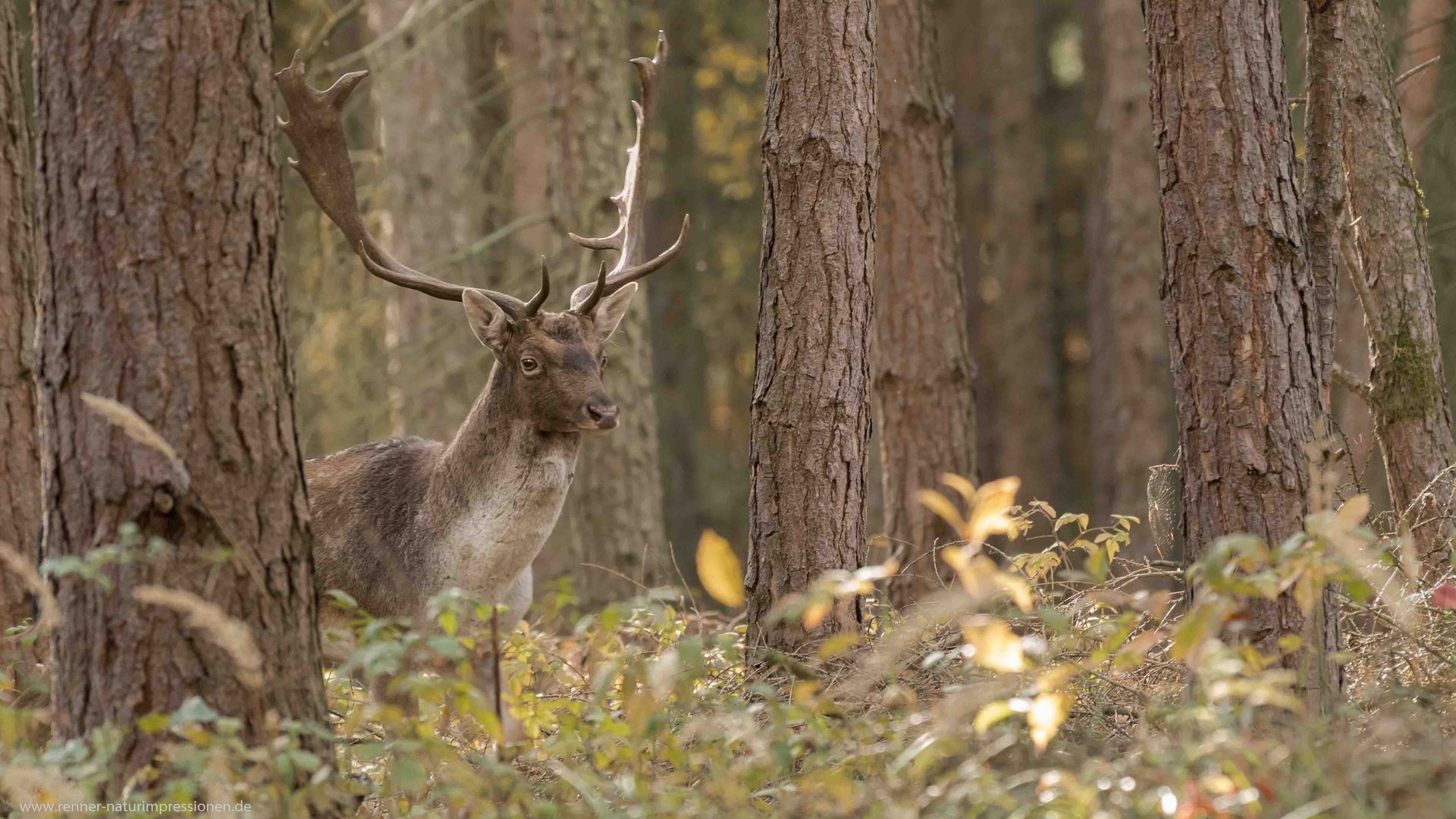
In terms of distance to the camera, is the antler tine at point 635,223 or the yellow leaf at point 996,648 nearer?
the yellow leaf at point 996,648

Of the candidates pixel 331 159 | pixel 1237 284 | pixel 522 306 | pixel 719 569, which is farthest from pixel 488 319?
pixel 719 569

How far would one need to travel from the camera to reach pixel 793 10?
6137 millimetres

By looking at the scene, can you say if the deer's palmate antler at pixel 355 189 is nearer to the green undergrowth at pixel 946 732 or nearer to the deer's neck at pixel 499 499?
the deer's neck at pixel 499 499

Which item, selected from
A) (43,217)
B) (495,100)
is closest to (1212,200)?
(43,217)

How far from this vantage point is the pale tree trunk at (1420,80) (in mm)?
11727

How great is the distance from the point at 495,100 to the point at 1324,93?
1370cm

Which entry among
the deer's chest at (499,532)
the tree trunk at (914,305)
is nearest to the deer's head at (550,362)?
the deer's chest at (499,532)

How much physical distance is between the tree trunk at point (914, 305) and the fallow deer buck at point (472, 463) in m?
2.55

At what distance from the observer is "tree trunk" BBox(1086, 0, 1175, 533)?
14516mm

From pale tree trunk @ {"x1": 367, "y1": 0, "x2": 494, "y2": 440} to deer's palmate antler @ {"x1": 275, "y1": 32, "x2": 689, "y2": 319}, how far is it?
220 inches

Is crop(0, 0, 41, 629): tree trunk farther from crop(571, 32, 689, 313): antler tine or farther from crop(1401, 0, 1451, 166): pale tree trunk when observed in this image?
crop(1401, 0, 1451, 166): pale tree trunk

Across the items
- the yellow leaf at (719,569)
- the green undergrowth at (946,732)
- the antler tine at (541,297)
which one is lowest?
the green undergrowth at (946,732)

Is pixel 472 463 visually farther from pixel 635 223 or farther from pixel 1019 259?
pixel 1019 259

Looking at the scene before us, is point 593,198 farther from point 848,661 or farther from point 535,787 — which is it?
point 535,787
